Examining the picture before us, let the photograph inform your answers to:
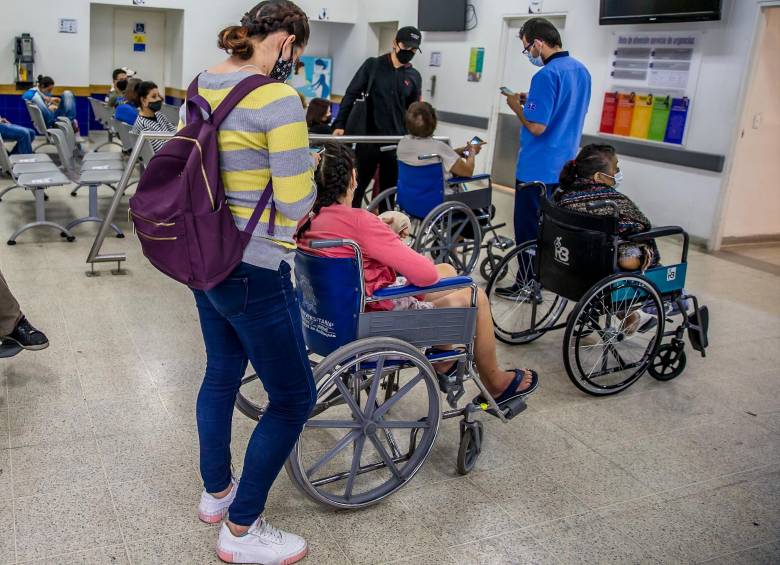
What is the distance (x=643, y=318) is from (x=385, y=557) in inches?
63.6

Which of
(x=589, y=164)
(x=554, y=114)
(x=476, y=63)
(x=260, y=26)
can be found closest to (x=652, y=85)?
(x=476, y=63)

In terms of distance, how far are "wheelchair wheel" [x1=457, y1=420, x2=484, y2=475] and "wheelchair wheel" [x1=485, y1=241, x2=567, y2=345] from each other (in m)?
1.08

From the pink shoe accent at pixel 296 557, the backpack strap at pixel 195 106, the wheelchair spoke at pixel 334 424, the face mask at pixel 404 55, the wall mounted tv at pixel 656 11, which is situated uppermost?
the wall mounted tv at pixel 656 11

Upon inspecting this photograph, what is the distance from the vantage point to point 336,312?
6.67 feet

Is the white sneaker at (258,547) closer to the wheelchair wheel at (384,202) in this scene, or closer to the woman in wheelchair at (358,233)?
the woman in wheelchair at (358,233)

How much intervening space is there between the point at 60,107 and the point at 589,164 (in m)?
6.75

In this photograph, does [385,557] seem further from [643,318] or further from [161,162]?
[643,318]

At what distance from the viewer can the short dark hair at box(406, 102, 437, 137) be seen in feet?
13.3

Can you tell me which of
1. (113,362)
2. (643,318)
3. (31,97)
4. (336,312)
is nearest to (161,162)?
(336,312)

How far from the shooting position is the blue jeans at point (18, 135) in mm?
6844

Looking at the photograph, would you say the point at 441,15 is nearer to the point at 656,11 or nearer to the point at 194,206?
the point at 656,11

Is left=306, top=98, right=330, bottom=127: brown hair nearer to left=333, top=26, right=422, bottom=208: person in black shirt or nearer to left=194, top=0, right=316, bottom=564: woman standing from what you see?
left=333, top=26, right=422, bottom=208: person in black shirt

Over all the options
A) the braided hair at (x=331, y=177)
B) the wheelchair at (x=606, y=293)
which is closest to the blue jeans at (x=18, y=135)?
the wheelchair at (x=606, y=293)

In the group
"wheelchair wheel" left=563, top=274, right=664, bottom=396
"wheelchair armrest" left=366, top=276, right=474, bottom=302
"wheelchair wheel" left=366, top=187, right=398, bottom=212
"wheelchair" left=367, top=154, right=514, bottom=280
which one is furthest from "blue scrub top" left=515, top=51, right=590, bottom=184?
"wheelchair armrest" left=366, top=276, right=474, bottom=302
